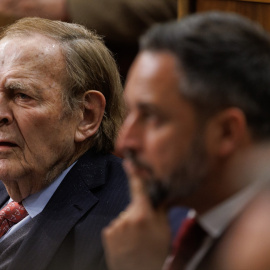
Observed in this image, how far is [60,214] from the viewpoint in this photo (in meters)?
1.83

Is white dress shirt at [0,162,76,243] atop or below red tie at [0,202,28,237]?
atop

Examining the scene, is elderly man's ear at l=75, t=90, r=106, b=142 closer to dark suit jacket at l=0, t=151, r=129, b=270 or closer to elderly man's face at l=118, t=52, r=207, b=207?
dark suit jacket at l=0, t=151, r=129, b=270

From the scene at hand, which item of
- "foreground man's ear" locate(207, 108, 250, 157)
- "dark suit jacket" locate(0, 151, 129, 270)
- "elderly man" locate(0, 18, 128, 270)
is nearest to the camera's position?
"foreground man's ear" locate(207, 108, 250, 157)

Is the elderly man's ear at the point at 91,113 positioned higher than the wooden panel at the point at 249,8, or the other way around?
the wooden panel at the point at 249,8

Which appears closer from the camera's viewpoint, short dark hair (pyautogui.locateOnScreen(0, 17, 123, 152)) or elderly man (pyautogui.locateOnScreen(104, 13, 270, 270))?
elderly man (pyautogui.locateOnScreen(104, 13, 270, 270))

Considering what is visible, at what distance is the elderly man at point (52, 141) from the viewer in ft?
5.97

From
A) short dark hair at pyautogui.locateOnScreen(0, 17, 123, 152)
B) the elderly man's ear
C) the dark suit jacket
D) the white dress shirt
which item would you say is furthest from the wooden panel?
the white dress shirt

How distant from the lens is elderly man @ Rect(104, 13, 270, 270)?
1002 millimetres

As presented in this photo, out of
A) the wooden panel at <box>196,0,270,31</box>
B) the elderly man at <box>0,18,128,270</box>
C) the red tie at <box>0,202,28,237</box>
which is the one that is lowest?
the red tie at <box>0,202,28,237</box>

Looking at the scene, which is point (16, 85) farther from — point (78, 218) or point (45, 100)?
point (78, 218)

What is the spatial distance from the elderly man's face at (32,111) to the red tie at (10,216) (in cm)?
9

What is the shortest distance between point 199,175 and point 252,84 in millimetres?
→ 171

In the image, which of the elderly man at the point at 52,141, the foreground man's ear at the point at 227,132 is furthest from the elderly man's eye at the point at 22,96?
the foreground man's ear at the point at 227,132

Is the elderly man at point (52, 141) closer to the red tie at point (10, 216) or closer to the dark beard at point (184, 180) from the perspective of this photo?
the red tie at point (10, 216)
